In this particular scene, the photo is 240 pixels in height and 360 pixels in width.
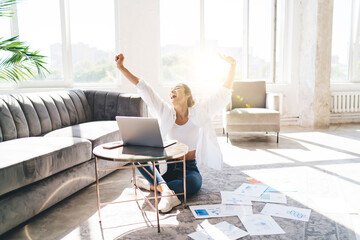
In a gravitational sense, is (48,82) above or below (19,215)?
above

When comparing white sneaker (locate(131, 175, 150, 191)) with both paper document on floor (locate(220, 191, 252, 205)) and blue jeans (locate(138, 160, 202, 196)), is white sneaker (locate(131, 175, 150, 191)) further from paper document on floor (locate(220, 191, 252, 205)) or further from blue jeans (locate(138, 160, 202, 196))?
paper document on floor (locate(220, 191, 252, 205))

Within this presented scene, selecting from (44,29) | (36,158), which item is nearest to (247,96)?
(44,29)

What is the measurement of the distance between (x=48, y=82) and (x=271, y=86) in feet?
12.0

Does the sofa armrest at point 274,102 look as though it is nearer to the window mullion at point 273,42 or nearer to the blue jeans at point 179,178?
the window mullion at point 273,42

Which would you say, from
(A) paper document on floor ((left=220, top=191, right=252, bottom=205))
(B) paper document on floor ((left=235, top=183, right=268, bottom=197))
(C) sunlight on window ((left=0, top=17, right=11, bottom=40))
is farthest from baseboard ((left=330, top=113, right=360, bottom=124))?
(C) sunlight on window ((left=0, top=17, right=11, bottom=40))

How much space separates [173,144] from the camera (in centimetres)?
198

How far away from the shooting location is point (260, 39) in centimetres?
549

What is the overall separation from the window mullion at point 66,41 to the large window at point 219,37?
1470 millimetres

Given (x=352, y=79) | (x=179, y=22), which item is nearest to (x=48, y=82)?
(x=179, y=22)

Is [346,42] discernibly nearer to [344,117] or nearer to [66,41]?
[344,117]

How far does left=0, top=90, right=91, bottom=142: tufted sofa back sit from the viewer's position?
254 centimetres

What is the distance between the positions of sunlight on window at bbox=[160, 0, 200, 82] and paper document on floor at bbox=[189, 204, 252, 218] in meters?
3.44

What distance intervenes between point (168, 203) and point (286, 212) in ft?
2.54

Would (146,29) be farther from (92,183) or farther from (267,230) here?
(267,230)
